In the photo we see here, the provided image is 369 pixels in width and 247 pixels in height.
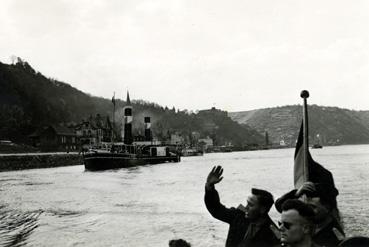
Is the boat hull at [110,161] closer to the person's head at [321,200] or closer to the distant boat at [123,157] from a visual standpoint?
the distant boat at [123,157]

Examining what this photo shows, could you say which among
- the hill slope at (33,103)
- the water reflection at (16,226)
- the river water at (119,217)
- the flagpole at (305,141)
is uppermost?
the hill slope at (33,103)

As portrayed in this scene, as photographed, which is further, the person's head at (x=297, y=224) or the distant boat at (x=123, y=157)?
the distant boat at (x=123, y=157)

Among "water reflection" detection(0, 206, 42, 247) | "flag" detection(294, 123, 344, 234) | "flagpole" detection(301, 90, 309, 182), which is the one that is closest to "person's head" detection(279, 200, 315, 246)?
"flag" detection(294, 123, 344, 234)

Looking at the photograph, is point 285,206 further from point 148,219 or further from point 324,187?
point 148,219

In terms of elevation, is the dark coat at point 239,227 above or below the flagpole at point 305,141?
below

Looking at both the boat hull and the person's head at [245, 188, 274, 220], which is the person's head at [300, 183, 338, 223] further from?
the boat hull

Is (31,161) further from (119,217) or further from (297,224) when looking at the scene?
(297,224)

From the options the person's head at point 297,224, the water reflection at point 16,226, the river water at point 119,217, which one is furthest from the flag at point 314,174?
the water reflection at point 16,226

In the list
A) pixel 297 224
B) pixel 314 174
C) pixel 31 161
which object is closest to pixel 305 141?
pixel 314 174
